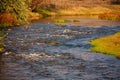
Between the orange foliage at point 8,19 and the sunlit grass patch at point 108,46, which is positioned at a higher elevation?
the sunlit grass patch at point 108,46

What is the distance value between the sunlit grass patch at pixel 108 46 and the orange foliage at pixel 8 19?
3029 centimetres

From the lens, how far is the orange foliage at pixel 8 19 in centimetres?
8364

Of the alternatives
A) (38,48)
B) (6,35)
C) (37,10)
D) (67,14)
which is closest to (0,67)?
(38,48)

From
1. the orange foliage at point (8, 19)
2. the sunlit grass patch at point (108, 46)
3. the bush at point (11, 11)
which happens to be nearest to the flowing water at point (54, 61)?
the sunlit grass patch at point (108, 46)

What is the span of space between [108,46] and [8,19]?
1486 inches

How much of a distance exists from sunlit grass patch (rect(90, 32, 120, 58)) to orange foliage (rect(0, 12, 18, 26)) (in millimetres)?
30287

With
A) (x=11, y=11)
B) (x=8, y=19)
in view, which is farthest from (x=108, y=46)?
(x=8, y=19)

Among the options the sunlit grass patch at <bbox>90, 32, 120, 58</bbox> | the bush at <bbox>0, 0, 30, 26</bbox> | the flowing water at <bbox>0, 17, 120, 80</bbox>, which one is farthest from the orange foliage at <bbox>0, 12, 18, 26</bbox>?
the sunlit grass patch at <bbox>90, 32, 120, 58</bbox>

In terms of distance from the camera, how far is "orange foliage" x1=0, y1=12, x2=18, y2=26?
83637mm

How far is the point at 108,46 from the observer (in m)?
53.1

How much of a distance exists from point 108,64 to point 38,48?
14296 millimetres

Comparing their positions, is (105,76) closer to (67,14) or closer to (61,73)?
(61,73)

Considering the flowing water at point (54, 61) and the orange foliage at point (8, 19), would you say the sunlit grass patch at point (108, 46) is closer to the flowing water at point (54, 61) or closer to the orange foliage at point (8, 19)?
the flowing water at point (54, 61)

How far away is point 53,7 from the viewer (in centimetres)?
14562
